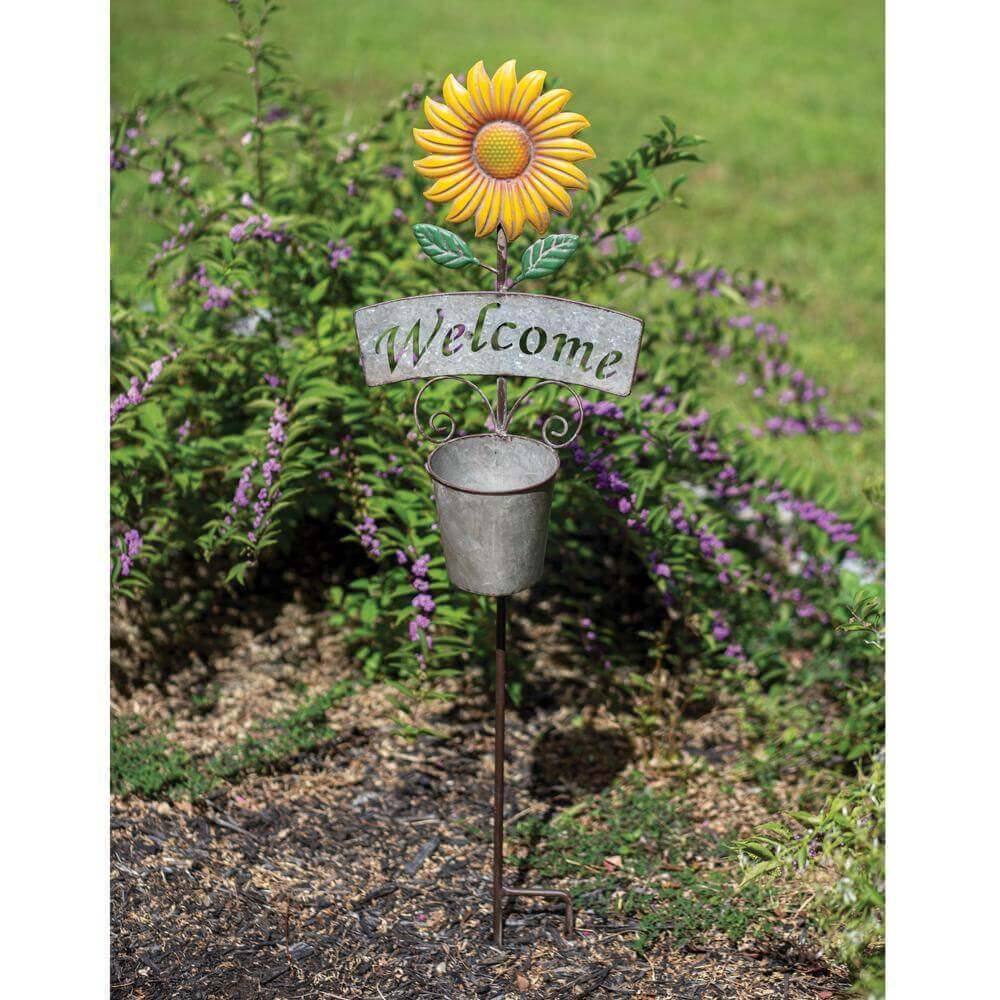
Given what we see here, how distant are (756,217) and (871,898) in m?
5.21

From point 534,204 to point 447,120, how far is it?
225mm

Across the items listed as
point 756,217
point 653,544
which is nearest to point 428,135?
point 653,544

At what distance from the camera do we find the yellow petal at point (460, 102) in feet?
7.82

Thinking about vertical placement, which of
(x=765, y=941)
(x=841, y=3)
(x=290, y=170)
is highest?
(x=841, y=3)

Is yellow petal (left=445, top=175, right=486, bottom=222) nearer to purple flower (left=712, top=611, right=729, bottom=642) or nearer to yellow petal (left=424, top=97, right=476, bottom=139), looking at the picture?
yellow petal (left=424, top=97, right=476, bottom=139)

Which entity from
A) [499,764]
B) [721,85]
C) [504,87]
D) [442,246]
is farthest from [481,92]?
[721,85]

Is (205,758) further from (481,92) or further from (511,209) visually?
(481,92)

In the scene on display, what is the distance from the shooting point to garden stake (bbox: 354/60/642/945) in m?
2.40

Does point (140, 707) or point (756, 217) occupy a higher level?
point (756, 217)

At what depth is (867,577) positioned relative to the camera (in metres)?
3.79

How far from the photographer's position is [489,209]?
2.44 meters

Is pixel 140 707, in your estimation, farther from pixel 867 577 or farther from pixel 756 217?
pixel 756 217

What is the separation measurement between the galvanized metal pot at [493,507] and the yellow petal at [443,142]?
1.85 feet

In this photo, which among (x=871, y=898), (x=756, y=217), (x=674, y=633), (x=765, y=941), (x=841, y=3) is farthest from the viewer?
(x=841, y=3)
